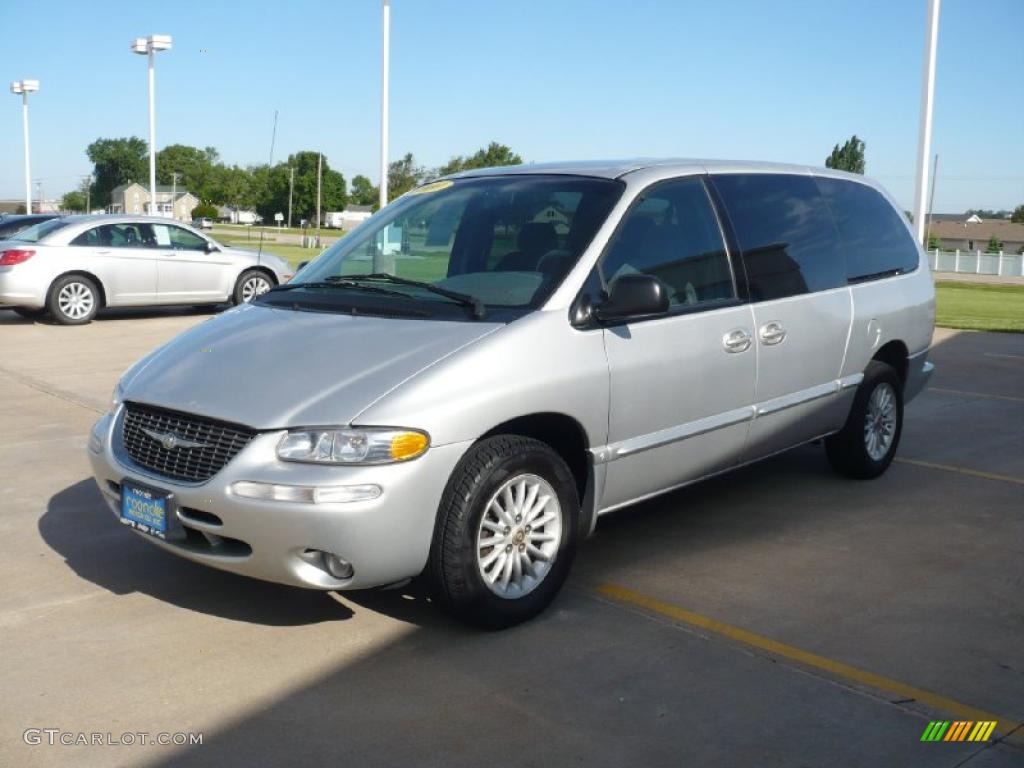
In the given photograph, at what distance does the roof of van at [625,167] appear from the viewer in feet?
17.2

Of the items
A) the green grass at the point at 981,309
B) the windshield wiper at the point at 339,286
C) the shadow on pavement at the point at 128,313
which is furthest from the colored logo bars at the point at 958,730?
the shadow on pavement at the point at 128,313

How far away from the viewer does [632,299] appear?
4539 millimetres

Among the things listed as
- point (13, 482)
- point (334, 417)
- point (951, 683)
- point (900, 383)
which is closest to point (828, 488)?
point (900, 383)

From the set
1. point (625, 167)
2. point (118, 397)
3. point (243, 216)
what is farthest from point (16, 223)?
point (625, 167)

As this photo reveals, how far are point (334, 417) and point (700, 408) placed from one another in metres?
1.93

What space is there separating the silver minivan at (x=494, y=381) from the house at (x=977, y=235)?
4343 inches

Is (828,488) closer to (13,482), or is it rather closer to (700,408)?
(700,408)

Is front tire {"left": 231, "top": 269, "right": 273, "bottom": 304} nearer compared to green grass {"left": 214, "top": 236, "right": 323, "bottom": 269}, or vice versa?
front tire {"left": 231, "top": 269, "right": 273, "bottom": 304}

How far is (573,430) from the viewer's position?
459 cm

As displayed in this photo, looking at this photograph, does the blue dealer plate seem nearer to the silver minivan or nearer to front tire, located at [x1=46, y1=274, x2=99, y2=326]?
the silver minivan

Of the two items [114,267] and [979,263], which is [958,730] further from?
[979,263]

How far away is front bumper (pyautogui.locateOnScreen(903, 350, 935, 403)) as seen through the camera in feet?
23.0

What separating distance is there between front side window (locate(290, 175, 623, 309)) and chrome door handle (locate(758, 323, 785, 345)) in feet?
3.53

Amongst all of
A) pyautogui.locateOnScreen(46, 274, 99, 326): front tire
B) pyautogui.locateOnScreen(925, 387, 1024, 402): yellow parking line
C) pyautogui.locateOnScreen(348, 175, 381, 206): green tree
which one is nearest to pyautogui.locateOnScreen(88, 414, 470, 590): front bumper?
pyautogui.locateOnScreen(925, 387, 1024, 402): yellow parking line
